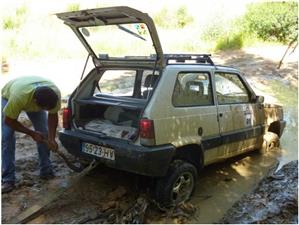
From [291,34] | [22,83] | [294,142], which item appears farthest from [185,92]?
[291,34]

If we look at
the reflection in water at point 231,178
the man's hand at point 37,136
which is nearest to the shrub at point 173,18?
the reflection in water at point 231,178

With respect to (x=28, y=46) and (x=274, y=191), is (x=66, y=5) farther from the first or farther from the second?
(x=274, y=191)

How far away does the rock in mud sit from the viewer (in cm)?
445

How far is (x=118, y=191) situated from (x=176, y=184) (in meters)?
0.78

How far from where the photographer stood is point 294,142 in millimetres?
8133

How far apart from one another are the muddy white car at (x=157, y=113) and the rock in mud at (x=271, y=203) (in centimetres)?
63

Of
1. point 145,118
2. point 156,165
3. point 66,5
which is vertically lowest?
point 156,165

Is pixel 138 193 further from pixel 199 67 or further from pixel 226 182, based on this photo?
pixel 199 67

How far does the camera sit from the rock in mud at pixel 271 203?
4.45 m

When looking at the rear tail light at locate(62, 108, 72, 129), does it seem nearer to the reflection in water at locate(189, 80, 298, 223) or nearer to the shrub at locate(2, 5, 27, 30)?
the reflection in water at locate(189, 80, 298, 223)

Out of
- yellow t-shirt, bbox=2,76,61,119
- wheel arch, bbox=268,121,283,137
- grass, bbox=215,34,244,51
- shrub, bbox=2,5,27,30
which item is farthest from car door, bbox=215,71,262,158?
shrub, bbox=2,5,27,30

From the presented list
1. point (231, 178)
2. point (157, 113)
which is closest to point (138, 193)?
point (157, 113)

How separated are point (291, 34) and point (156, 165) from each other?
1799cm

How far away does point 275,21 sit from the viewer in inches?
816
